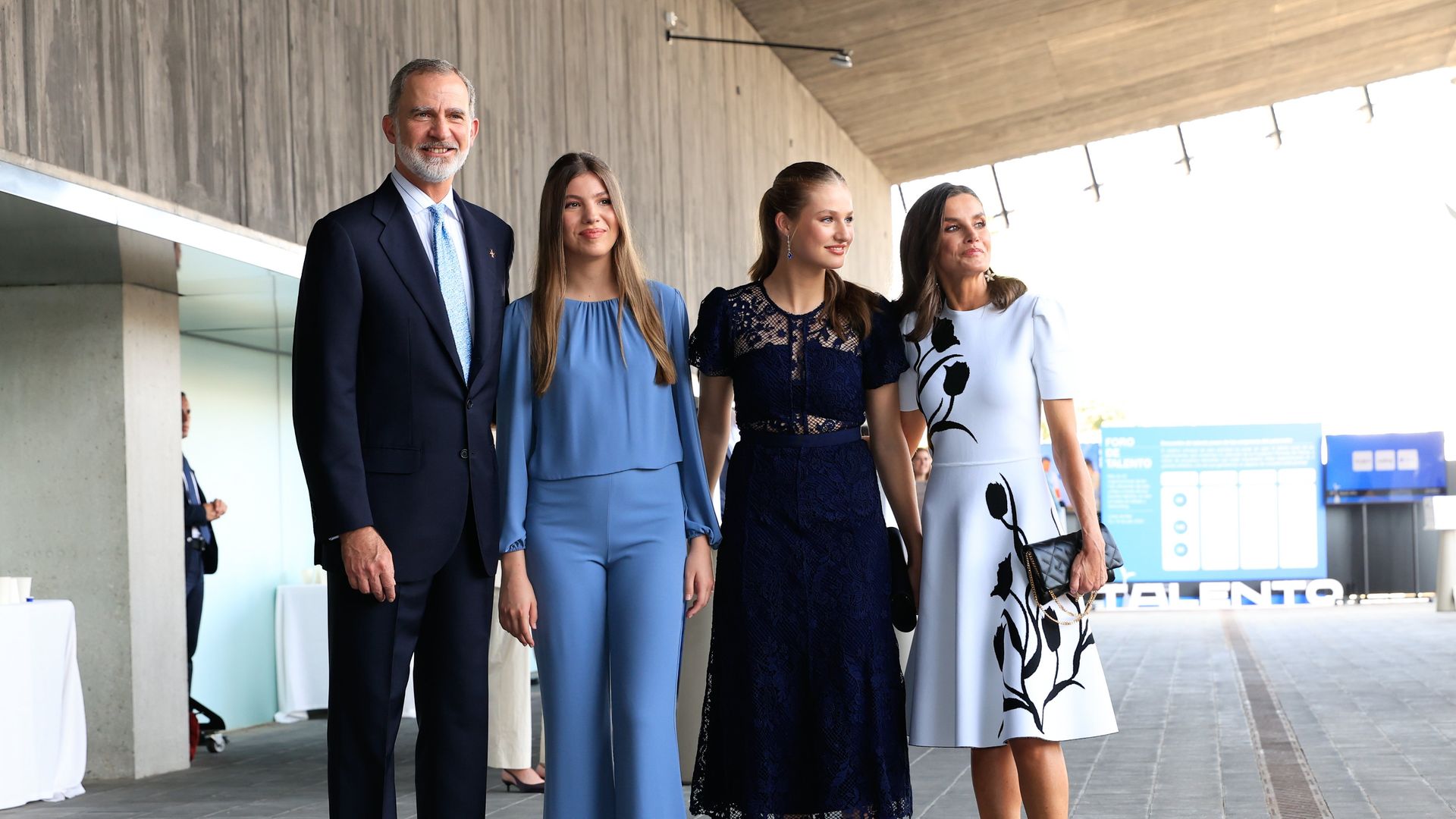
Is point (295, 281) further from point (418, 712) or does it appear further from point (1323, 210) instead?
point (1323, 210)

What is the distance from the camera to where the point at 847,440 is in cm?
274

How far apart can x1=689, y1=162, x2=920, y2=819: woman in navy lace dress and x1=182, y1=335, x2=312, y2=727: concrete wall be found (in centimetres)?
555

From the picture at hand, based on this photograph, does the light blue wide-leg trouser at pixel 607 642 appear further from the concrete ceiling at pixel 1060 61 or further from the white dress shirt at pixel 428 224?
the concrete ceiling at pixel 1060 61

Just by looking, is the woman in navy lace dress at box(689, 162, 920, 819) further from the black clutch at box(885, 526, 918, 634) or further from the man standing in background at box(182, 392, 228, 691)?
the man standing in background at box(182, 392, 228, 691)

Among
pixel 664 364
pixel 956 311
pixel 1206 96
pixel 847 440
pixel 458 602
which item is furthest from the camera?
pixel 1206 96

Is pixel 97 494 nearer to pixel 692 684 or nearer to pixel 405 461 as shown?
pixel 692 684

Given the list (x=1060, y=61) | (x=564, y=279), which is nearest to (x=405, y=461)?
(x=564, y=279)

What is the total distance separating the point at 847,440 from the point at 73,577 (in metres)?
4.13

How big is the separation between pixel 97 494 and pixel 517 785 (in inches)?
83.1

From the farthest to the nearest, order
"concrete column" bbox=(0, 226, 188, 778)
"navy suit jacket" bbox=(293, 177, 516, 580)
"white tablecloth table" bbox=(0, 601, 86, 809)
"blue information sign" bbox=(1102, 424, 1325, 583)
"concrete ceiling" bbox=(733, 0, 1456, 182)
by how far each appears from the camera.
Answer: "blue information sign" bbox=(1102, 424, 1325, 583) < "concrete ceiling" bbox=(733, 0, 1456, 182) < "concrete column" bbox=(0, 226, 188, 778) < "white tablecloth table" bbox=(0, 601, 86, 809) < "navy suit jacket" bbox=(293, 177, 516, 580)

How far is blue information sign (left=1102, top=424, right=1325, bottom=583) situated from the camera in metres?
15.2

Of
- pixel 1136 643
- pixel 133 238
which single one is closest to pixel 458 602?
pixel 133 238

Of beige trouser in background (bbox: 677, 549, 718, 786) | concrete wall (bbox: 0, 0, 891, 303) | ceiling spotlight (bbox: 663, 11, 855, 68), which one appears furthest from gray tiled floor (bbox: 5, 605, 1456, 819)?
ceiling spotlight (bbox: 663, 11, 855, 68)

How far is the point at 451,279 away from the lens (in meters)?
2.46
